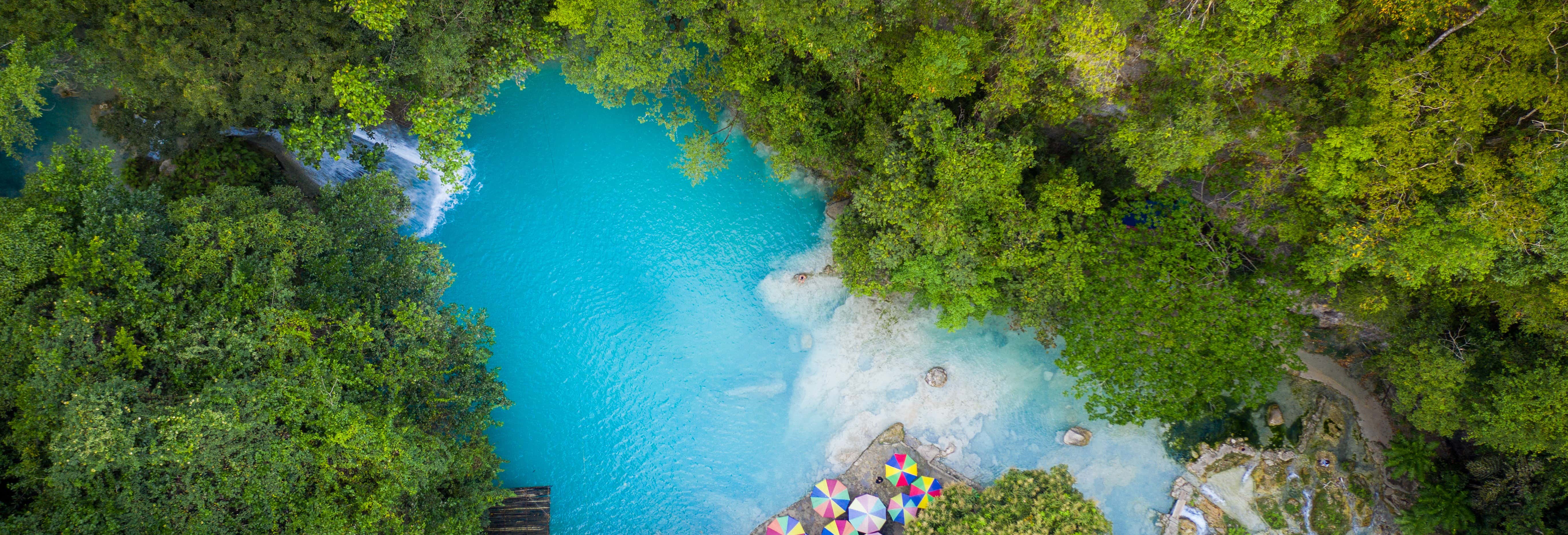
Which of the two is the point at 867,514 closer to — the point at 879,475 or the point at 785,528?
the point at 879,475

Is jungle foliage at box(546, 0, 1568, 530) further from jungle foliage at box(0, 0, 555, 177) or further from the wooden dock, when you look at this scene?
the wooden dock

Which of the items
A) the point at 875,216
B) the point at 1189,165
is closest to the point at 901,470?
the point at 875,216

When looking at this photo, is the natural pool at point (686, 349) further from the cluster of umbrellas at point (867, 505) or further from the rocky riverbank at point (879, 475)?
the cluster of umbrellas at point (867, 505)

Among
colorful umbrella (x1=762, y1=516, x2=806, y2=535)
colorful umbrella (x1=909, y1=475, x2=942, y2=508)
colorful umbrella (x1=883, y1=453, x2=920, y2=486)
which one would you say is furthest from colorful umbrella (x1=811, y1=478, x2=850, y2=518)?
colorful umbrella (x1=909, y1=475, x2=942, y2=508)

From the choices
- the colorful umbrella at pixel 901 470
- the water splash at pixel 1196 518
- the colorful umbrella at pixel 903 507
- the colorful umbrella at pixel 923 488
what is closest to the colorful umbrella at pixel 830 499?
the colorful umbrella at pixel 903 507

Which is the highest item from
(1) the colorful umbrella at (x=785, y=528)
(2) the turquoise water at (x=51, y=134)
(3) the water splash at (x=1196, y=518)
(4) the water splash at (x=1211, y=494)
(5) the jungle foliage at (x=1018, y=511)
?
(2) the turquoise water at (x=51, y=134)

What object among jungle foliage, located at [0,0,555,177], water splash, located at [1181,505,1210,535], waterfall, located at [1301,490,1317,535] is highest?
jungle foliage, located at [0,0,555,177]
